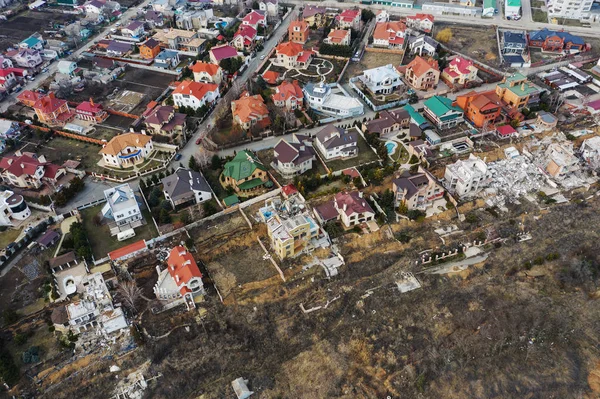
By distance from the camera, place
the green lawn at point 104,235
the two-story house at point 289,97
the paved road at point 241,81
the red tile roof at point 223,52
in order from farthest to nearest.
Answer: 1. the red tile roof at point 223,52
2. the two-story house at point 289,97
3. the paved road at point 241,81
4. the green lawn at point 104,235

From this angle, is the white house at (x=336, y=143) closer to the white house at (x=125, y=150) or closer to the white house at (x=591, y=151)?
the white house at (x=125, y=150)

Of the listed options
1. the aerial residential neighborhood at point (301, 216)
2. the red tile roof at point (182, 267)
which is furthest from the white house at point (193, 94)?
the red tile roof at point (182, 267)

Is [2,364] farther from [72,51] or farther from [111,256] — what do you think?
[72,51]

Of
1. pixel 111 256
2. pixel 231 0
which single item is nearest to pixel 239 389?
pixel 111 256

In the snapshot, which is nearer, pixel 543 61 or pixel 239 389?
pixel 239 389

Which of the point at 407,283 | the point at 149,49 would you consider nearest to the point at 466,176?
the point at 407,283

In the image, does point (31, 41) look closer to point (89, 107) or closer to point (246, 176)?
point (89, 107)

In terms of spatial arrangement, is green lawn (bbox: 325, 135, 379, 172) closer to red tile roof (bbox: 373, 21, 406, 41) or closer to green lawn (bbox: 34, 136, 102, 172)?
green lawn (bbox: 34, 136, 102, 172)
